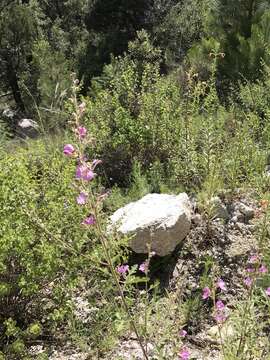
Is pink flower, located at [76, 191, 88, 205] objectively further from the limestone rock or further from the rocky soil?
the limestone rock

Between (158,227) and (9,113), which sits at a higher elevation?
(158,227)

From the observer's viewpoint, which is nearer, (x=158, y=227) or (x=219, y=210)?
(x=158, y=227)

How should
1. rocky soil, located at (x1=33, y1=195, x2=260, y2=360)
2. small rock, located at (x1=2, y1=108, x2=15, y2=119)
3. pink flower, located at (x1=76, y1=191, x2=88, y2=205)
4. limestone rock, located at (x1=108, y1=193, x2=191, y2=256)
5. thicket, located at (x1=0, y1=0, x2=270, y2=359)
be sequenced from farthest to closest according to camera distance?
small rock, located at (x1=2, y1=108, x2=15, y2=119) < limestone rock, located at (x1=108, y1=193, x2=191, y2=256) < rocky soil, located at (x1=33, y1=195, x2=260, y2=360) < thicket, located at (x1=0, y1=0, x2=270, y2=359) < pink flower, located at (x1=76, y1=191, x2=88, y2=205)

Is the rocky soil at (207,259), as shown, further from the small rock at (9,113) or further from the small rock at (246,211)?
the small rock at (9,113)

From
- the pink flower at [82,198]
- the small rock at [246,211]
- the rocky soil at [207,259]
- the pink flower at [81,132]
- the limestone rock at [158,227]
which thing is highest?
the pink flower at [81,132]

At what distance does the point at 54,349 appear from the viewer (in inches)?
124

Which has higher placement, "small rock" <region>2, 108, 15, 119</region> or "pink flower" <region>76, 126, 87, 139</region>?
"pink flower" <region>76, 126, 87, 139</region>

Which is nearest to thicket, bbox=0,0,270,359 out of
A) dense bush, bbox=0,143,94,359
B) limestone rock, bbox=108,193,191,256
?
dense bush, bbox=0,143,94,359

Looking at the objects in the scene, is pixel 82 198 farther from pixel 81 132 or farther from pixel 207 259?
pixel 207 259

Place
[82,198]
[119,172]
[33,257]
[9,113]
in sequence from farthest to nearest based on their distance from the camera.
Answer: [9,113] → [119,172] → [33,257] → [82,198]

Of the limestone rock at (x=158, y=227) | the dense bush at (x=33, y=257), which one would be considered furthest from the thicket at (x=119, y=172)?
the limestone rock at (x=158, y=227)

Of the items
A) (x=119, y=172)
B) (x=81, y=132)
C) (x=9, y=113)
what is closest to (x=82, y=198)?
(x=81, y=132)

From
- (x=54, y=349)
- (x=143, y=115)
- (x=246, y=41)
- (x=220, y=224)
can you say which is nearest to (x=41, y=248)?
(x=54, y=349)

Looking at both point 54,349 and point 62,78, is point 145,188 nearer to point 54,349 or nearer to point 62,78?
point 54,349
